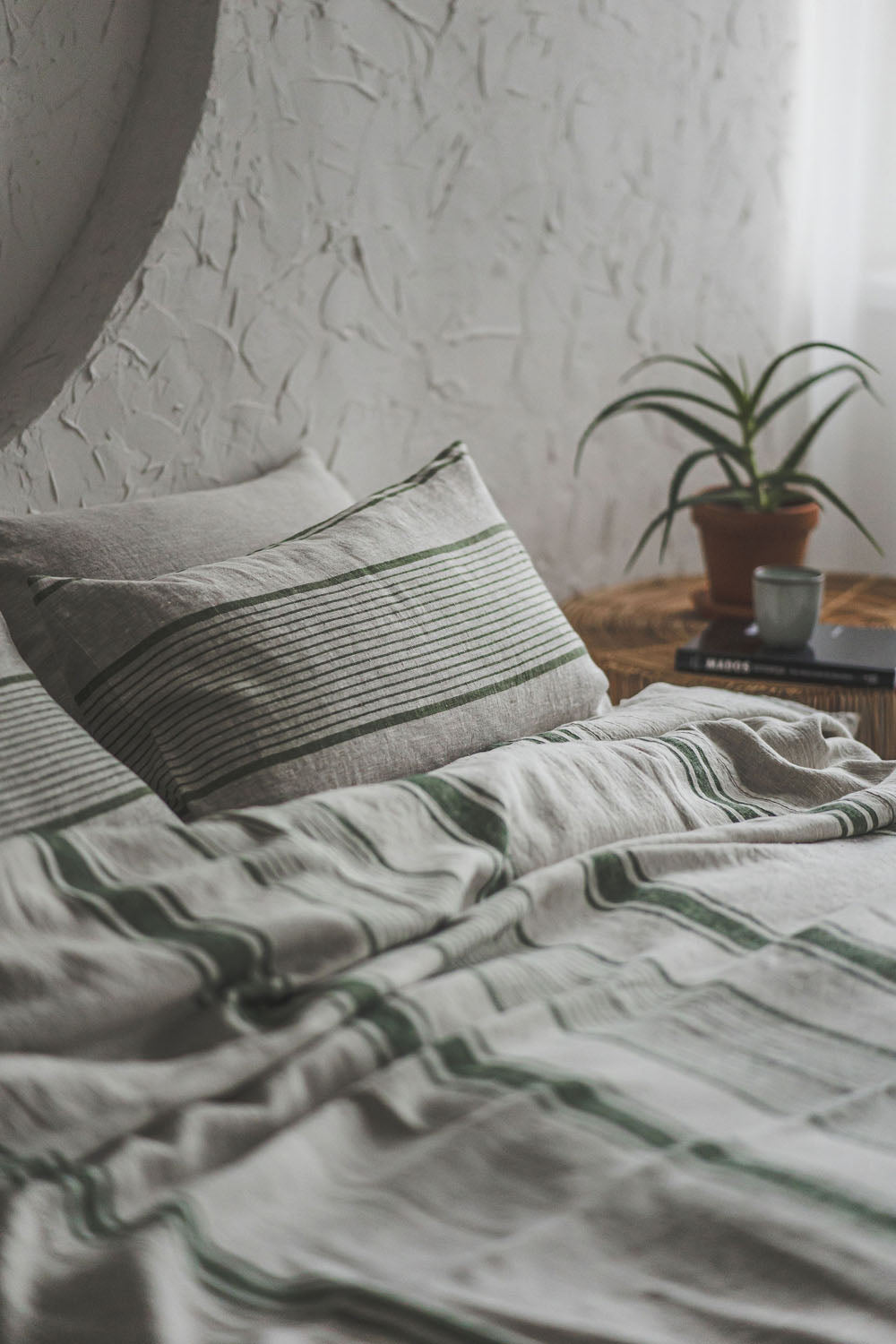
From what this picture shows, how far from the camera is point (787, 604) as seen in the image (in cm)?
167

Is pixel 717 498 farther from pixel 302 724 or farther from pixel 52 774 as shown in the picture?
pixel 52 774

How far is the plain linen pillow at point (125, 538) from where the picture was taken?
1.24 meters

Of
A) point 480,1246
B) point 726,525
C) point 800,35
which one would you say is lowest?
point 480,1246

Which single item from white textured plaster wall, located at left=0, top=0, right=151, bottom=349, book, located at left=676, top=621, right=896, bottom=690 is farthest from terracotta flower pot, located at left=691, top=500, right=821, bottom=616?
white textured plaster wall, located at left=0, top=0, right=151, bottom=349

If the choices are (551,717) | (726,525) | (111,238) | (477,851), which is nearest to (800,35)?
(726,525)

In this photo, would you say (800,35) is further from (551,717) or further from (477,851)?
(477,851)

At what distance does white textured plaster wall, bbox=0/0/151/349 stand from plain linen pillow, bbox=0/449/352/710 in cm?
27

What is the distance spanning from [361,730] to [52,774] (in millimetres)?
256

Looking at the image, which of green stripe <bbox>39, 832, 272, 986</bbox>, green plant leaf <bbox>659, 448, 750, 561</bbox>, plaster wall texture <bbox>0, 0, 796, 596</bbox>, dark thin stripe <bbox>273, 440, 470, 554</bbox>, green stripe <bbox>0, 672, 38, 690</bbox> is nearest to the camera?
green stripe <bbox>39, 832, 272, 986</bbox>

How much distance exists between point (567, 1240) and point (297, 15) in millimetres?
1372

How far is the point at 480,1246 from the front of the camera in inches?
25.5

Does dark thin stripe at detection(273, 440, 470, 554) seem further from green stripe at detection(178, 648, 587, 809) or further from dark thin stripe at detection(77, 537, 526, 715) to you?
green stripe at detection(178, 648, 587, 809)

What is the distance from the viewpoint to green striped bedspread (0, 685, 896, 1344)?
24.3 inches

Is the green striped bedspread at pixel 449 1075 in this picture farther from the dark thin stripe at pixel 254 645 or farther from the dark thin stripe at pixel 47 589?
the dark thin stripe at pixel 47 589
